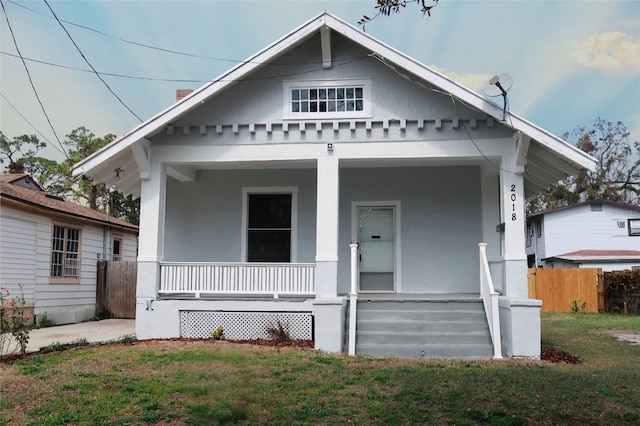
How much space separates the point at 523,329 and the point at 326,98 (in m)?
5.41

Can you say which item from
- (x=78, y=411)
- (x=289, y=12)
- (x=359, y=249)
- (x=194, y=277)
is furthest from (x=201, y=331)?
(x=289, y=12)

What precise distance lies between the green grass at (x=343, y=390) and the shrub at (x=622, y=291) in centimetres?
1416

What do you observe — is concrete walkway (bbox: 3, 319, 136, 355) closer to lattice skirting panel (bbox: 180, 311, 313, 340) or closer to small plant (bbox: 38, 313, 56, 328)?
small plant (bbox: 38, 313, 56, 328)

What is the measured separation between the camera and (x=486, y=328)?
9.82 meters

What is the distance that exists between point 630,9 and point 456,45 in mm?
2212

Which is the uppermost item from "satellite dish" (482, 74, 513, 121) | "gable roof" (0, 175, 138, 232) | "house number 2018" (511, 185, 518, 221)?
"satellite dish" (482, 74, 513, 121)

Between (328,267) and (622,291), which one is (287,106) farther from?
(622,291)

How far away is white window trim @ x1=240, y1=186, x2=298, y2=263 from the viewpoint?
12727 mm

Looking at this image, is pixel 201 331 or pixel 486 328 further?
pixel 201 331

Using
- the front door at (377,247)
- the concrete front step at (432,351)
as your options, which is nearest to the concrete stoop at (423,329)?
the concrete front step at (432,351)

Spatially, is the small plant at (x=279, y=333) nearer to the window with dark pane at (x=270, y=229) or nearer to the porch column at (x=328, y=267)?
the porch column at (x=328, y=267)

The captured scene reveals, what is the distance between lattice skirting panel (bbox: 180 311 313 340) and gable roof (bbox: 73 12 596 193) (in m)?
3.38

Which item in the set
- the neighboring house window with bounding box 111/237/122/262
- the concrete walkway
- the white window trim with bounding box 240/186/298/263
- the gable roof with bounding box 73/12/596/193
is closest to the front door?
the white window trim with bounding box 240/186/298/263

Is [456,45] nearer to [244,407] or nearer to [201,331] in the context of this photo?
[244,407]
